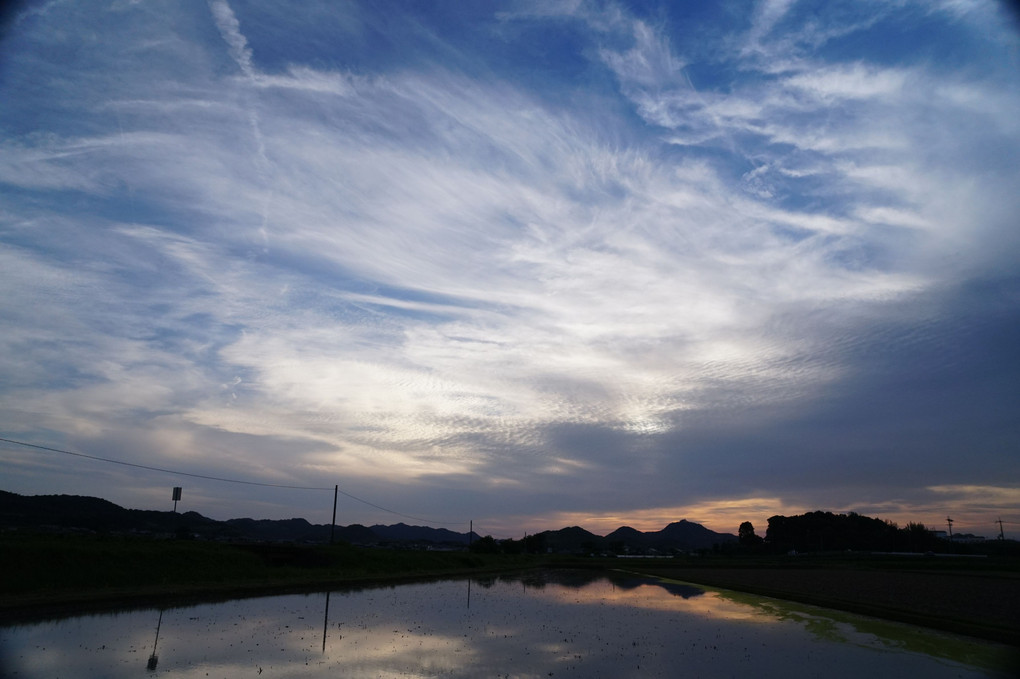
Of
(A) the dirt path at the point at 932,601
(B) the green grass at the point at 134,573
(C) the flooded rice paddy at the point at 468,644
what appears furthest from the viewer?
(B) the green grass at the point at 134,573

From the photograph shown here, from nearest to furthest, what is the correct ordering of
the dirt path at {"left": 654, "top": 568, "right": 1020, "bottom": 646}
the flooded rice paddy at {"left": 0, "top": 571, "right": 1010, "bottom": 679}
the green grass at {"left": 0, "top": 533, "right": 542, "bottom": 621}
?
the flooded rice paddy at {"left": 0, "top": 571, "right": 1010, "bottom": 679}, the dirt path at {"left": 654, "top": 568, "right": 1020, "bottom": 646}, the green grass at {"left": 0, "top": 533, "right": 542, "bottom": 621}

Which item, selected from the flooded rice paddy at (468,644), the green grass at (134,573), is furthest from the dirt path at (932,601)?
the green grass at (134,573)

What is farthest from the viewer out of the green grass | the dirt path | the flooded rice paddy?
the green grass

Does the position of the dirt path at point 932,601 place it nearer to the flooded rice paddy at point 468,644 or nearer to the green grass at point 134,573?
the flooded rice paddy at point 468,644

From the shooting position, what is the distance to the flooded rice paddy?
1492cm

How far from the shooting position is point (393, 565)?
59.2 meters

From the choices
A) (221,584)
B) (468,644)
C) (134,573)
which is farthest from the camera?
(221,584)

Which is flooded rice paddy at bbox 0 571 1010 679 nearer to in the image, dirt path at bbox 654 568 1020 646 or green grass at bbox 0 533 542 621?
dirt path at bbox 654 568 1020 646

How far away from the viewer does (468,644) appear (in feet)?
62.8

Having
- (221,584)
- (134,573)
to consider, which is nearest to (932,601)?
(221,584)

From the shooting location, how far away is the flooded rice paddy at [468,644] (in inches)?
587

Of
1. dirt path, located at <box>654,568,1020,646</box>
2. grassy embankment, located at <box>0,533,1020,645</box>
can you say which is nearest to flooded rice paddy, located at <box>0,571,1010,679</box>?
dirt path, located at <box>654,568,1020,646</box>

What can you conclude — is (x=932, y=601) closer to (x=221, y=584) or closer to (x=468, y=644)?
(x=468, y=644)

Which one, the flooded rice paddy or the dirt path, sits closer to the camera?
the flooded rice paddy
